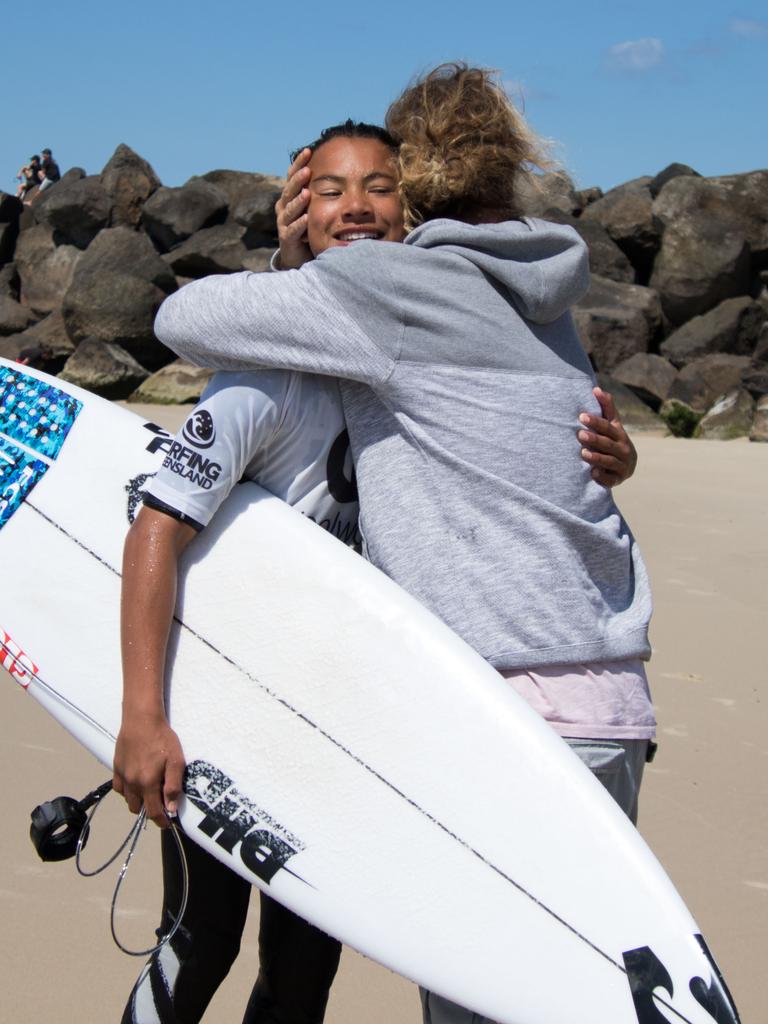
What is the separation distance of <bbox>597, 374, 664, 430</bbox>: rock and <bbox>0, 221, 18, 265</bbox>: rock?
14.5 m

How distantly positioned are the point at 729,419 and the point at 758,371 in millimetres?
1893

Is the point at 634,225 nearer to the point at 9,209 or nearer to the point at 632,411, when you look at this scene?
the point at 632,411

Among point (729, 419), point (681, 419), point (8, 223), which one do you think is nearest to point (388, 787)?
point (729, 419)

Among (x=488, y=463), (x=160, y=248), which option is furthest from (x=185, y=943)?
(x=160, y=248)

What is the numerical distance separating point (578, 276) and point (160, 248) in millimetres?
21358

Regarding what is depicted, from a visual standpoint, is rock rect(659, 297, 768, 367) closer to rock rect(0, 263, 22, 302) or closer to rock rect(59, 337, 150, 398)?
rock rect(59, 337, 150, 398)

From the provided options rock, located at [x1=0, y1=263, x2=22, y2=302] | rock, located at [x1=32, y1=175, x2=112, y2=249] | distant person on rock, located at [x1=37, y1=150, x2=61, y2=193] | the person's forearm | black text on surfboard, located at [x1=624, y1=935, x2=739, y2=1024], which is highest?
distant person on rock, located at [x1=37, y1=150, x2=61, y2=193]

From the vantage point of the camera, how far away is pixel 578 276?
5.80 ft

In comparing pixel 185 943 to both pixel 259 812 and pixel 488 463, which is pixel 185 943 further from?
pixel 488 463

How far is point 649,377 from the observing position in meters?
15.9

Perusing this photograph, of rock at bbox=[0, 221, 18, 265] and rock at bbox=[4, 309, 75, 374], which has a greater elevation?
rock at bbox=[0, 221, 18, 265]

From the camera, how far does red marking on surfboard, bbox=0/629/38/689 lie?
2.15m

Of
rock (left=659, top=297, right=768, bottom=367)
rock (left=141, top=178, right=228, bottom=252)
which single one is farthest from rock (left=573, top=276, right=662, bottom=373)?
rock (left=141, top=178, right=228, bottom=252)

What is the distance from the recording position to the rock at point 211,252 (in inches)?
800
